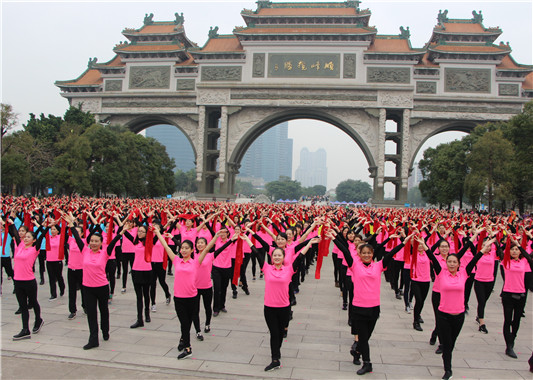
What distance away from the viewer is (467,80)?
3634 centimetres

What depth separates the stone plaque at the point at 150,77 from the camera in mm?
39500

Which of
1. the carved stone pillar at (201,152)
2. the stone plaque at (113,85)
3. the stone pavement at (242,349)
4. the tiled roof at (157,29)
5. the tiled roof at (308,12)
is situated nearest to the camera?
the stone pavement at (242,349)

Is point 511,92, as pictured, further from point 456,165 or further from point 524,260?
point 524,260

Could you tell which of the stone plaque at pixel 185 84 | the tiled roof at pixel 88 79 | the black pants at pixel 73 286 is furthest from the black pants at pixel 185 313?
the tiled roof at pixel 88 79

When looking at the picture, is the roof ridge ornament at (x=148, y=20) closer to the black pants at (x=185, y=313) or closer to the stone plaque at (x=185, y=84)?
the stone plaque at (x=185, y=84)

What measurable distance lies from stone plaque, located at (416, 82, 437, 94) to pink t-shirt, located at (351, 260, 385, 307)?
118ft

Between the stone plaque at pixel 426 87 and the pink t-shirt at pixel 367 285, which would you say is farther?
the stone plaque at pixel 426 87

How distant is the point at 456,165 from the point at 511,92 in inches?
421

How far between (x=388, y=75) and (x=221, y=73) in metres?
15.4

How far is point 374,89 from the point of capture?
36094 mm

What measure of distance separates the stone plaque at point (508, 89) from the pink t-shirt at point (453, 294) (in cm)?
3746

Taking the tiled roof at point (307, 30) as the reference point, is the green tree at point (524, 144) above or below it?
below

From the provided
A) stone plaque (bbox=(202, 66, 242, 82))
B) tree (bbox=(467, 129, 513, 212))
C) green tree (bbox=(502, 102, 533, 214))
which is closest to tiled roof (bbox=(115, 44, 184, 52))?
stone plaque (bbox=(202, 66, 242, 82))

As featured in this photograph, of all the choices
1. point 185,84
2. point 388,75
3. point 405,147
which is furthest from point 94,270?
point 185,84
